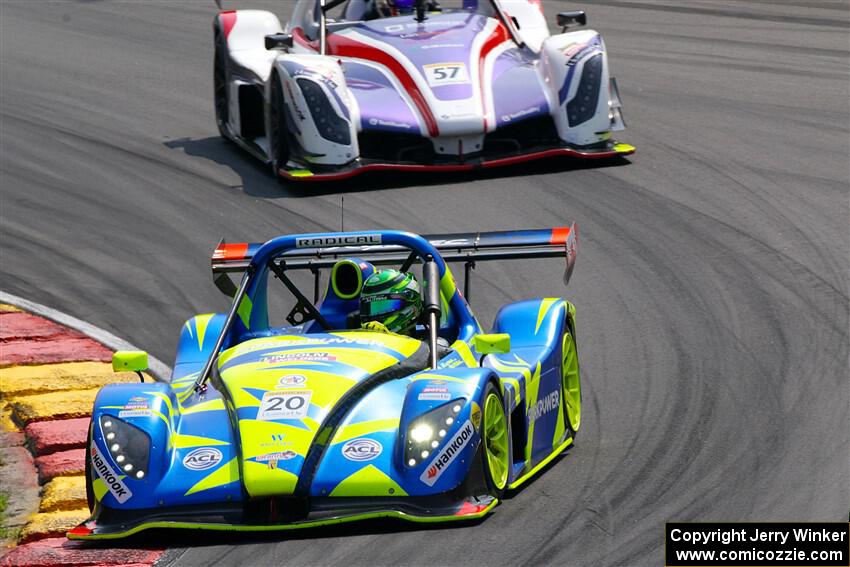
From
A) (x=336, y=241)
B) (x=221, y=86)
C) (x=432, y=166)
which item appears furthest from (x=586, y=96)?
(x=336, y=241)

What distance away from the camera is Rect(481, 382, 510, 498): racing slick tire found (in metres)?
7.56

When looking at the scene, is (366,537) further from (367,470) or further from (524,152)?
(524,152)

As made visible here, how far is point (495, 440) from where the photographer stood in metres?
7.85

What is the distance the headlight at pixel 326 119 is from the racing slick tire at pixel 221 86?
2425mm

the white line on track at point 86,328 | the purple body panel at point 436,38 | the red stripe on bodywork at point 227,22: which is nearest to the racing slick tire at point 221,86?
the red stripe on bodywork at point 227,22

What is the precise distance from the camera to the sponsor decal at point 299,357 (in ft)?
26.0

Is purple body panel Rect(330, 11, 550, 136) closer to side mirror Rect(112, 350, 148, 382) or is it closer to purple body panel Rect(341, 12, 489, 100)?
purple body panel Rect(341, 12, 489, 100)

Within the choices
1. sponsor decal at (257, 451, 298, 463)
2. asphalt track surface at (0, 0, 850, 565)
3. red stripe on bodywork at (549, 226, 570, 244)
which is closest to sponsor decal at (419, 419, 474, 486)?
asphalt track surface at (0, 0, 850, 565)

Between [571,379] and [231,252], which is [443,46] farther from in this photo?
[571,379]

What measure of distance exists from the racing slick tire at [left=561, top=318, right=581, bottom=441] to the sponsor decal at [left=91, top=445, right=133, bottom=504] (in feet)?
9.09

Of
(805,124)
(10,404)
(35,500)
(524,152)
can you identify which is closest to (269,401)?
(35,500)

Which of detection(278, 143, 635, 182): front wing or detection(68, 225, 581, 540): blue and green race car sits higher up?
detection(68, 225, 581, 540): blue and green race car

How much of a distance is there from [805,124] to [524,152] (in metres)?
3.01

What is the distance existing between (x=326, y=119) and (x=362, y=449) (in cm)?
676
